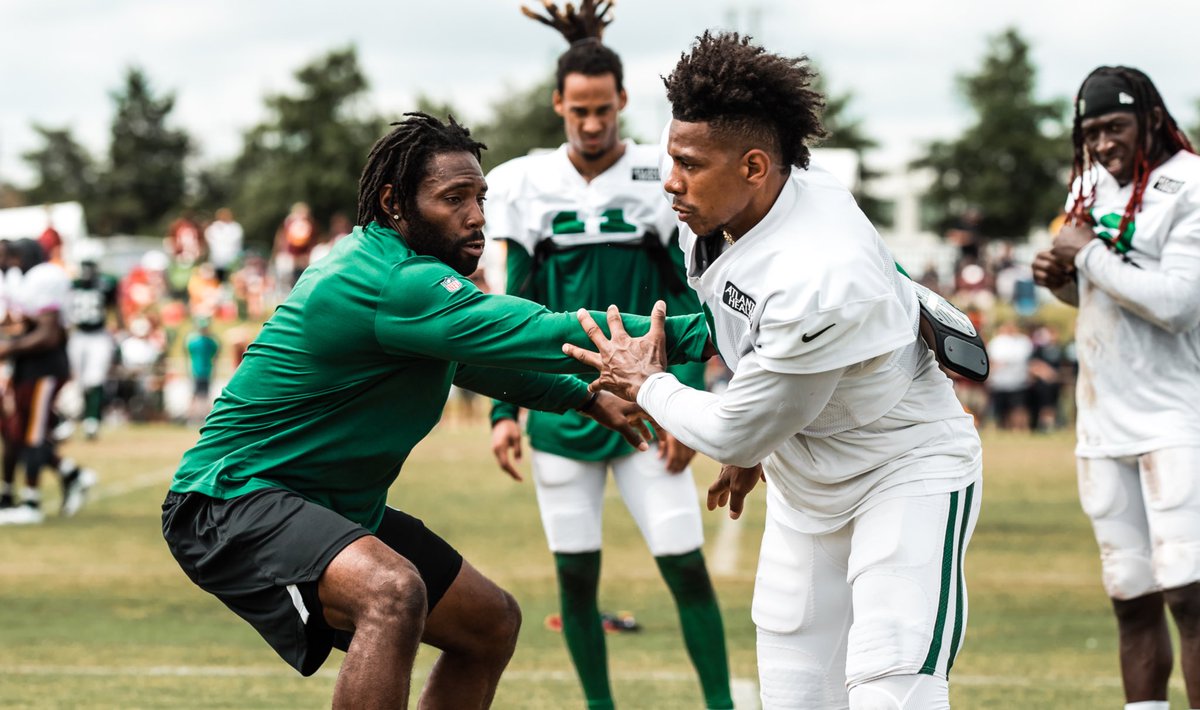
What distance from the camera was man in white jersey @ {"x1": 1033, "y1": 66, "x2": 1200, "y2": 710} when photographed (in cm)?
552

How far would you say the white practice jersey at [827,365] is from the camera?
3736 millimetres

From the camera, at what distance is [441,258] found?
457cm

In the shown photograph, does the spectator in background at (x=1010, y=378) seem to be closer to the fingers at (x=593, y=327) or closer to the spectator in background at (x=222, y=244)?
the spectator in background at (x=222, y=244)

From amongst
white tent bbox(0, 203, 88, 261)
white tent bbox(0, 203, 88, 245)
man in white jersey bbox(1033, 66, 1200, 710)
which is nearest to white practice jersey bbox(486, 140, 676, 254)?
man in white jersey bbox(1033, 66, 1200, 710)

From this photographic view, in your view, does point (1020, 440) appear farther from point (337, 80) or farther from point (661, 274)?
point (337, 80)

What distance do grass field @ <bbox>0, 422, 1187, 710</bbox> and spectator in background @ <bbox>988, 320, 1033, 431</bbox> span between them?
8452 mm

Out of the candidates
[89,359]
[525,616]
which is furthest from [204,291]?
[525,616]

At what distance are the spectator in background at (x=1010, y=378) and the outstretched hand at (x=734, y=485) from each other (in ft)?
66.9

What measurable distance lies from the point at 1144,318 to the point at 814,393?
2.36 m

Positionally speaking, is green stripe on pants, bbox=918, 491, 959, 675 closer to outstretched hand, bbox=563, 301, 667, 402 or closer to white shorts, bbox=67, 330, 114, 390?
outstretched hand, bbox=563, 301, 667, 402

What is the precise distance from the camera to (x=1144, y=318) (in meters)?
5.65

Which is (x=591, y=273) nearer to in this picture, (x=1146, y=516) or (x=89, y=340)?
(x=1146, y=516)

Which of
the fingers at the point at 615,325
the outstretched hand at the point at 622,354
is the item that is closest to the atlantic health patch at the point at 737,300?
the outstretched hand at the point at 622,354

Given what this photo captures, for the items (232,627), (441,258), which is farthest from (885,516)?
(232,627)
